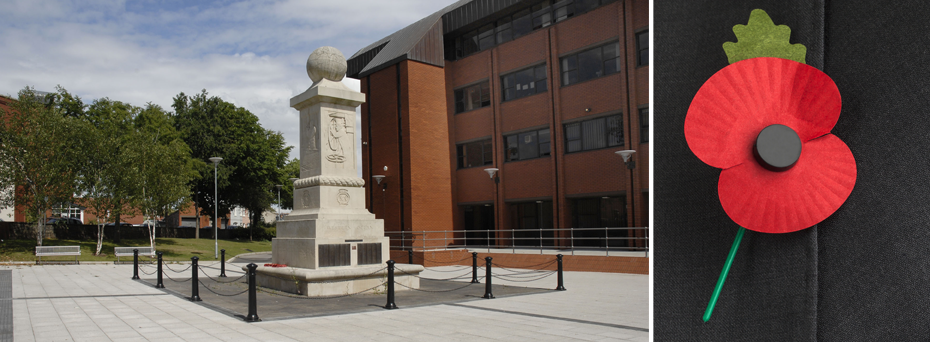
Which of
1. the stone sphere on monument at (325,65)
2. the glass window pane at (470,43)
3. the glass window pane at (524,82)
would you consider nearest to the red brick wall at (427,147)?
the glass window pane at (470,43)

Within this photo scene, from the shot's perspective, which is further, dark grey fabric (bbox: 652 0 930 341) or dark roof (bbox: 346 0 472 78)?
dark roof (bbox: 346 0 472 78)

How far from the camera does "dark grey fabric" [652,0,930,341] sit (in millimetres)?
1975

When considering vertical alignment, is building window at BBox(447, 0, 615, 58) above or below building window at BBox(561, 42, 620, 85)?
above

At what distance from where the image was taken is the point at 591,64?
79.1 ft

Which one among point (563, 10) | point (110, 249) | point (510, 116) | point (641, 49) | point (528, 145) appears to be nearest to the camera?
point (641, 49)

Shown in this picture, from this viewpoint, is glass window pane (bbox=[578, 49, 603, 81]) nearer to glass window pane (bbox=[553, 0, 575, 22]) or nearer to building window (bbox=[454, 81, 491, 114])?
glass window pane (bbox=[553, 0, 575, 22])

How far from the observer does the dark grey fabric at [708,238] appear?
2074 mm

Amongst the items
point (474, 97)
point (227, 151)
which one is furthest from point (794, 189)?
point (227, 151)

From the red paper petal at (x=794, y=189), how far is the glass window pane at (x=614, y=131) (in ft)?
70.6

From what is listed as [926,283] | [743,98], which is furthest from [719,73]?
[926,283]

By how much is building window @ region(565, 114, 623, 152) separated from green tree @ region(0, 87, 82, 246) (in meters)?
24.2

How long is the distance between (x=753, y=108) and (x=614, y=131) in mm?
21733

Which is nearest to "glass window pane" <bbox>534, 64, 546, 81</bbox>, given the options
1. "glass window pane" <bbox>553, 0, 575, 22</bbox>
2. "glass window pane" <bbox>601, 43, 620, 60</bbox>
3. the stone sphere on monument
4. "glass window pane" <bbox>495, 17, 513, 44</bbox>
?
"glass window pane" <bbox>553, 0, 575, 22</bbox>

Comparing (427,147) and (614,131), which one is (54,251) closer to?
(427,147)
